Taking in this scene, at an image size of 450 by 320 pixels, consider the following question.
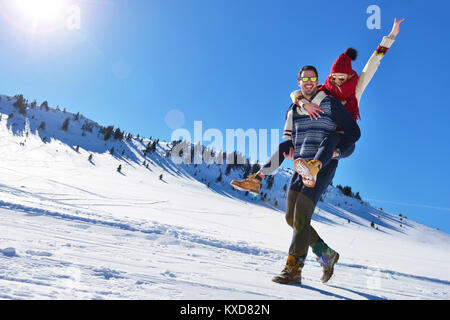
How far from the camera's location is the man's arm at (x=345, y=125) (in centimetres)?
234

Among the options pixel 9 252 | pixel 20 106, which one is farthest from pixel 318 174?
pixel 20 106

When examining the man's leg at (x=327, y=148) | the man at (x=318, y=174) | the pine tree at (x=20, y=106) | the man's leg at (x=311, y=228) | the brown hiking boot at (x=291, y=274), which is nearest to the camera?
the brown hiking boot at (x=291, y=274)

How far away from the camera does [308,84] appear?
8.48 feet

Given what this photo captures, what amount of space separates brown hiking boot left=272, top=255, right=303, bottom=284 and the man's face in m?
1.64

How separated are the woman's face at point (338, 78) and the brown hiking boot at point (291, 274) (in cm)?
180

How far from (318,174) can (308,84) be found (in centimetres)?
93

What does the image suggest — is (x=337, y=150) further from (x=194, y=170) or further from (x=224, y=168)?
(x=224, y=168)

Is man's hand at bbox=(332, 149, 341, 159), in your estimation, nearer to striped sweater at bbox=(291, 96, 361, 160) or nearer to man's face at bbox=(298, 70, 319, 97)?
striped sweater at bbox=(291, 96, 361, 160)

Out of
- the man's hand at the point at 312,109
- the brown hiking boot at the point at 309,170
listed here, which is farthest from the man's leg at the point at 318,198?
the man's hand at the point at 312,109

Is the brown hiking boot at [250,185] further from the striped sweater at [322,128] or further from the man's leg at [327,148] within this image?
the man's leg at [327,148]

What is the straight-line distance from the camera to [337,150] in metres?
2.36
